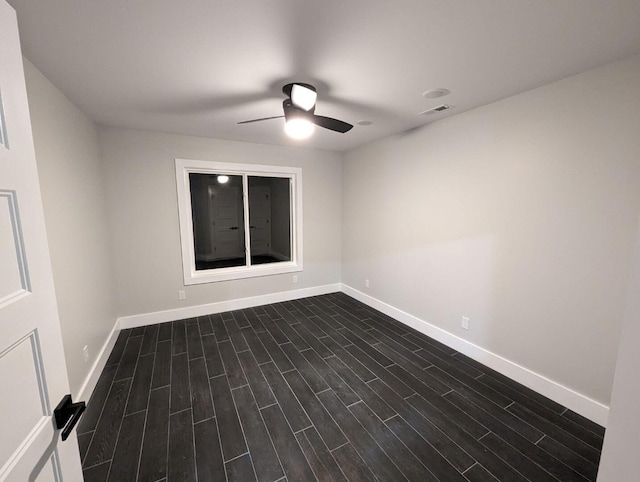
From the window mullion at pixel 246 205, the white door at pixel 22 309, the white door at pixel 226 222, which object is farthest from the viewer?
the white door at pixel 226 222

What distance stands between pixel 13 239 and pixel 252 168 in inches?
Answer: 131

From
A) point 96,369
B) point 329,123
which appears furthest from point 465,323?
point 96,369

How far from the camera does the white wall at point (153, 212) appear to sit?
10.4ft

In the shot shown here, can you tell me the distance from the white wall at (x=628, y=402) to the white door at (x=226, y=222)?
19.4 ft

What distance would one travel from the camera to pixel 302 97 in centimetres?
191

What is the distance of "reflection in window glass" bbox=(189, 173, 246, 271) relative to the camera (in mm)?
5578

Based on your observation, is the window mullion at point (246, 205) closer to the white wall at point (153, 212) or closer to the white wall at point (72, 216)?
the white wall at point (153, 212)

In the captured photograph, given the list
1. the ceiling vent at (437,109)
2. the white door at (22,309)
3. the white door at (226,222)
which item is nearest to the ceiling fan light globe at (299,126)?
the ceiling vent at (437,109)

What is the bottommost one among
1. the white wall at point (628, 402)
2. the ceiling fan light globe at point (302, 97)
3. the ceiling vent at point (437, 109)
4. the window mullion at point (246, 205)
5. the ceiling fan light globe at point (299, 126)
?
the white wall at point (628, 402)

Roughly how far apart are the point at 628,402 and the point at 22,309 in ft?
5.38

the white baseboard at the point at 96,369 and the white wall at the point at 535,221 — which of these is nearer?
the white wall at the point at 535,221

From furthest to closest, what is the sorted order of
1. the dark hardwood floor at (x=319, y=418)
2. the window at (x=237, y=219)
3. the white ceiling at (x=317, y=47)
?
the window at (x=237, y=219) < the dark hardwood floor at (x=319, y=418) < the white ceiling at (x=317, y=47)

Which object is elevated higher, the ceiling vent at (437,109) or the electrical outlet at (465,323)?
the ceiling vent at (437,109)

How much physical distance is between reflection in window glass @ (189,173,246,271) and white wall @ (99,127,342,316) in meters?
1.78
